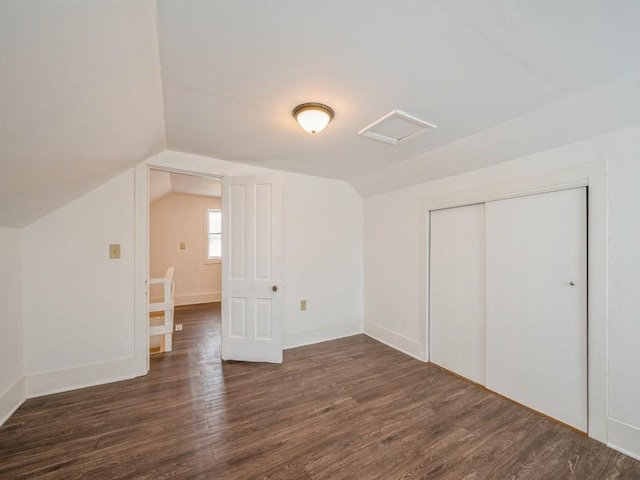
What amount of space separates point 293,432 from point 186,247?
4.94 metres

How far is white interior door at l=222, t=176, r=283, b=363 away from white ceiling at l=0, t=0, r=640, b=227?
83 cm

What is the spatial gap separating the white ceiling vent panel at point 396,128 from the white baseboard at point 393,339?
2329 mm

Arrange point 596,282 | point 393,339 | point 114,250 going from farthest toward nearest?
point 393,339, point 114,250, point 596,282

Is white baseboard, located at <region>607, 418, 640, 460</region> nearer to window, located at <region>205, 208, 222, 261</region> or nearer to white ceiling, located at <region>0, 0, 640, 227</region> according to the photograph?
white ceiling, located at <region>0, 0, 640, 227</region>

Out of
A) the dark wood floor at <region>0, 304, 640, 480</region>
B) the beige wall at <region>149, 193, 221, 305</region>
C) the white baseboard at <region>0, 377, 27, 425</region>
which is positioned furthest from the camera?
the beige wall at <region>149, 193, 221, 305</region>

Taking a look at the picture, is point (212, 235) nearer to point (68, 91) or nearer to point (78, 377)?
point (78, 377)

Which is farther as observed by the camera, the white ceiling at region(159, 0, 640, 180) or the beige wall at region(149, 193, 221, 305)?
the beige wall at region(149, 193, 221, 305)

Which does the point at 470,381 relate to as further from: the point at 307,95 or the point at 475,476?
the point at 307,95

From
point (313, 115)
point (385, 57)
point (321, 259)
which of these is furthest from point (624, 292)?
point (321, 259)

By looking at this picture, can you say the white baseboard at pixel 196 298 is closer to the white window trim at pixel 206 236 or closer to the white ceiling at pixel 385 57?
the white window trim at pixel 206 236

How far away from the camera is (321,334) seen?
11.9ft

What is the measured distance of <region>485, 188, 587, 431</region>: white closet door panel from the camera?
6.31 feet

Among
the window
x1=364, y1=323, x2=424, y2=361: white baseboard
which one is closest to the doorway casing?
x1=364, y1=323, x2=424, y2=361: white baseboard

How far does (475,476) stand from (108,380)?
3.08m
